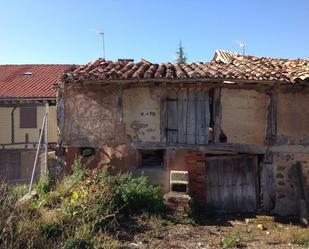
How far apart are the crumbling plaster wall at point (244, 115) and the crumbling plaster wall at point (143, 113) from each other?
1.82m

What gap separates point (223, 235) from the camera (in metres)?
9.32

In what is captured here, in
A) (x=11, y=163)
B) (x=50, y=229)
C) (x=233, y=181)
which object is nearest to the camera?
(x=50, y=229)

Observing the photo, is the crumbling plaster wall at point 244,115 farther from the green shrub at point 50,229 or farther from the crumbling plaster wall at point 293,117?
the green shrub at point 50,229

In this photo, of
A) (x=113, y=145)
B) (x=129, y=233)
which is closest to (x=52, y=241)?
(x=129, y=233)

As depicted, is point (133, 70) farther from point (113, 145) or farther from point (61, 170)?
point (61, 170)

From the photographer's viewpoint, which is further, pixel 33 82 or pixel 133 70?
pixel 33 82

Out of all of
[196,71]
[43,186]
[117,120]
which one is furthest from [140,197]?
[196,71]

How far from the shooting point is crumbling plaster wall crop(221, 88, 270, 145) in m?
11.8

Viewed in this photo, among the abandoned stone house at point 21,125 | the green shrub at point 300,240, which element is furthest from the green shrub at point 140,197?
the abandoned stone house at point 21,125

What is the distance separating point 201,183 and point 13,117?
46.8 feet

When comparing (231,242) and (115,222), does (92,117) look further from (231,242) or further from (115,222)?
(231,242)

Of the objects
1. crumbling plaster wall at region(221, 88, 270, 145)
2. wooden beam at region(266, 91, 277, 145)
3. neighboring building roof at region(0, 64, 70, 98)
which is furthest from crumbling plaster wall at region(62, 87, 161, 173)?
neighboring building roof at region(0, 64, 70, 98)

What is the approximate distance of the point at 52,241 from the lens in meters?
7.05

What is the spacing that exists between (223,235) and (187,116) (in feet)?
11.8
